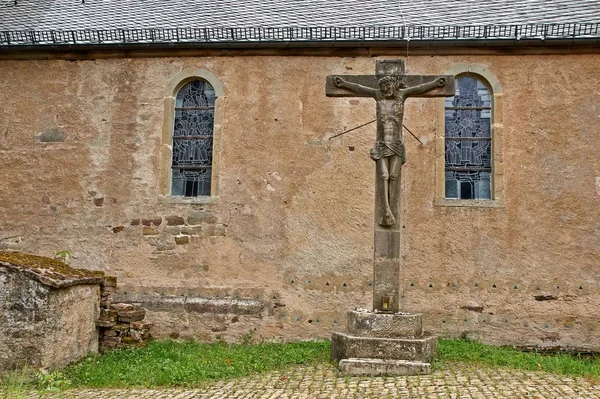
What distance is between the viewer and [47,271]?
662 centimetres

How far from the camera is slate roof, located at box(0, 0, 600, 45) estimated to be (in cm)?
949

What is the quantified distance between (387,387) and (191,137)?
19.3ft

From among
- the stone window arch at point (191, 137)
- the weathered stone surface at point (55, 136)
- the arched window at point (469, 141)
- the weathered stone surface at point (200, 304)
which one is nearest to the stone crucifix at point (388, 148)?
the arched window at point (469, 141)

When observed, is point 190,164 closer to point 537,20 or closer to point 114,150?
point 114,150

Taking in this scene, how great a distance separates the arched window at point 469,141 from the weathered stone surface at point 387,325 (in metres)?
3.39

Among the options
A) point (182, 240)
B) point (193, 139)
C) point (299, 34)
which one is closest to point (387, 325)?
point (182, 240)

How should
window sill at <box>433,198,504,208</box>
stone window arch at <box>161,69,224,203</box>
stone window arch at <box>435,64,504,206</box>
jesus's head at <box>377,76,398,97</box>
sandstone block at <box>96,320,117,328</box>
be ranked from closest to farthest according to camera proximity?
1. jesus's head at <box>377,76,398,97</box>
2. sandstone block at <box>96,320,117,328</box>
3. window sill at <box>433,198,504,208</box>
4. stone window arch at <box>435,64,504,206</box>
5. stone window arch at <box>161,69,224,203</box>

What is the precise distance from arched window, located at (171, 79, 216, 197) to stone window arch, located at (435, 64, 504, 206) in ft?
12.4

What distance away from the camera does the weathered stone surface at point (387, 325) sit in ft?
20.6

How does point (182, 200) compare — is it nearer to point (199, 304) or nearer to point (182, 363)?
point (199, 304)

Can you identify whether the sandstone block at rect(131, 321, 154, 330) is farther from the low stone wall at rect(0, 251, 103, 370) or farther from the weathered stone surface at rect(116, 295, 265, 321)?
the low stone wall at rect(0, 251, 103, 370)

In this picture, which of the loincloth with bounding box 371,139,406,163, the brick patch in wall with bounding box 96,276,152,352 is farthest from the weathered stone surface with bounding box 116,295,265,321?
the loincloth with bounding box 371,139,406,163

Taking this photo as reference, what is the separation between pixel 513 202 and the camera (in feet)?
29.4

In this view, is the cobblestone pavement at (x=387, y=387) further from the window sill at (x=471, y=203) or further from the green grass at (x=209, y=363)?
the window sill at (x=471, y=203)
